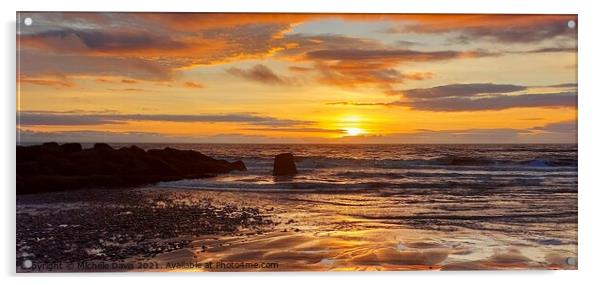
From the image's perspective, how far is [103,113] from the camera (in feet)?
11.6

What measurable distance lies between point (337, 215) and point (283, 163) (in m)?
0.35

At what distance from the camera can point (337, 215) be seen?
11.8 ft

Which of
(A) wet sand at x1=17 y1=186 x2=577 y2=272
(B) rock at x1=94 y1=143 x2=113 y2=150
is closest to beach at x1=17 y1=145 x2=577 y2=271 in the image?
(A) wet sand at x1=17 y1=186 x2=577 y2=272

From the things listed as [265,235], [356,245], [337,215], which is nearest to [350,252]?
[356,245]

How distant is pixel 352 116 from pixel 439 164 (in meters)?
0.48

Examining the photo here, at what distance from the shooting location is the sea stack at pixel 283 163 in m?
3.59

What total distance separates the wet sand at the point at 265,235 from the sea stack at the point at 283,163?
0.12 m

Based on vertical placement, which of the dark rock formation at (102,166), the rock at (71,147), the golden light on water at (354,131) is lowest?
the dark rock formation at (102,166)

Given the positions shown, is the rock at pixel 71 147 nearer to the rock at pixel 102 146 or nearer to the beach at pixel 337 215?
the rock at pixel 102 146

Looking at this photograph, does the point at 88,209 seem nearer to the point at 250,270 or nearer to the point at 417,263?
the point at 250,270

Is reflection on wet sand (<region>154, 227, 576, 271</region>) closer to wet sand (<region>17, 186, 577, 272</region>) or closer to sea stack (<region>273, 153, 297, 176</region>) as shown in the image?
wet sand (<region>17, 186, 577, 272</region>)

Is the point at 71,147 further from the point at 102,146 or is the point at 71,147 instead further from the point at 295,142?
the point at 295,142

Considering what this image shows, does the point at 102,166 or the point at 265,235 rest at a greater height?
the point at 102,166

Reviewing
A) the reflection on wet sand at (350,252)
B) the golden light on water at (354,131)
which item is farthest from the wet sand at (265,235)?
the golden light on water at (354,131)
